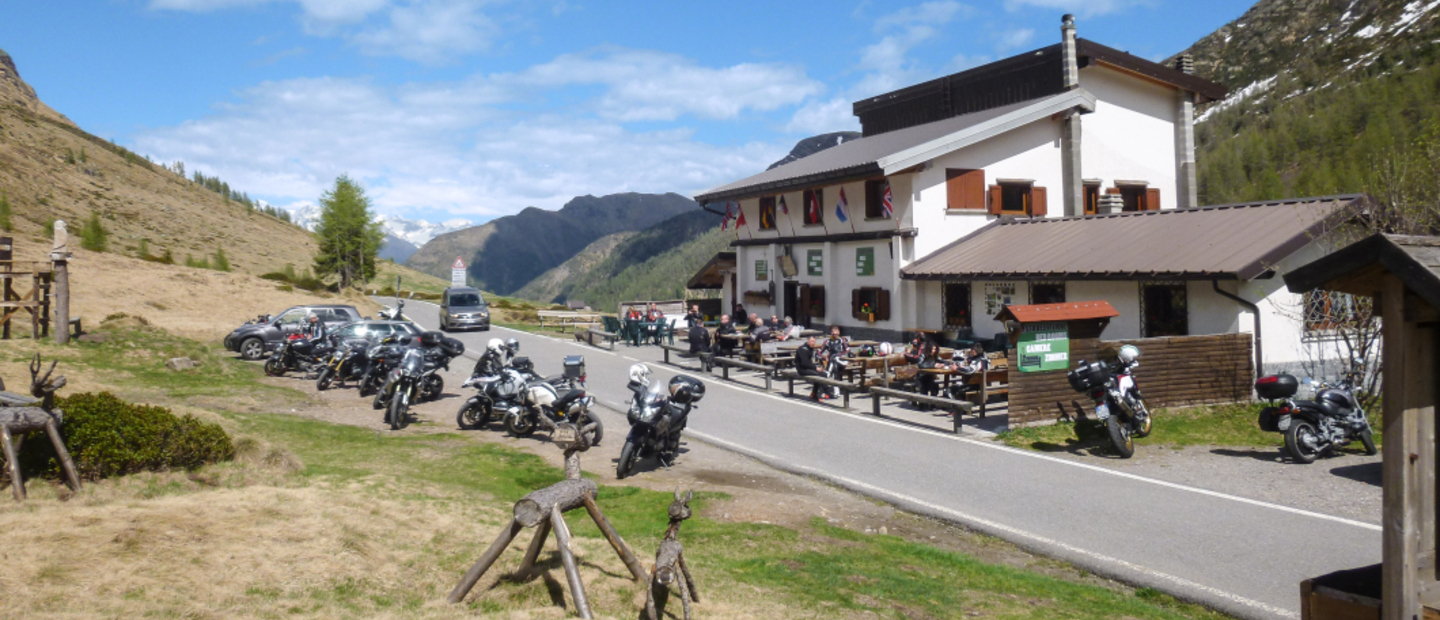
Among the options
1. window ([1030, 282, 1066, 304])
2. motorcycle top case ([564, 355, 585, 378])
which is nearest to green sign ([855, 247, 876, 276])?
window ([1030, 282, 1066, 304])

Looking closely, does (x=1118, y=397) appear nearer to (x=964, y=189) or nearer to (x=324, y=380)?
(x=964, y=189)

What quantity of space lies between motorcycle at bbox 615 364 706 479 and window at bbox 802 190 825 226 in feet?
55.9

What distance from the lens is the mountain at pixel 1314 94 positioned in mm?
66188

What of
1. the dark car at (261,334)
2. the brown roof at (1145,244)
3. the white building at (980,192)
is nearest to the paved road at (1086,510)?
the brown roof at (1145,244)

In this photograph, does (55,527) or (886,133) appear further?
(886,133)

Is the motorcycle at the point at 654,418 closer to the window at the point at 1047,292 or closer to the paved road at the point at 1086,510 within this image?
the paved road at the point at 1086,510

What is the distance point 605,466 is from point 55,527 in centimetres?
625

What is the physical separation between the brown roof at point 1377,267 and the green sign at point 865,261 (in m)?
22.3

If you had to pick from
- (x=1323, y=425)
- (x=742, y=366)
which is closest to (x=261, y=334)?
(x=742, y=366)

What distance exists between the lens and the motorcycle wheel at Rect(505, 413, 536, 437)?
1339 cm

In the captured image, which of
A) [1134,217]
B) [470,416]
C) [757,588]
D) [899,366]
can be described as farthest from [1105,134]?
[757,588]

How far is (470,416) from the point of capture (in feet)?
45.5

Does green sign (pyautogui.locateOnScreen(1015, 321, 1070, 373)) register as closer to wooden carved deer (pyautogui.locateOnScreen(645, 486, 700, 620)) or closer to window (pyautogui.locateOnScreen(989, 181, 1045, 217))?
wooden carved deer (pyautogui.locateOnScreen(645, 486, 700, 620))

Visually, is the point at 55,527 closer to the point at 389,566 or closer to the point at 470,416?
the point at 389,566
